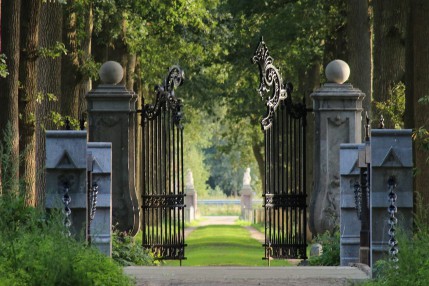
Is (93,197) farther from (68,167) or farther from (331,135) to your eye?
(331,135)

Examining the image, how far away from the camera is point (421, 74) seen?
22.3 m

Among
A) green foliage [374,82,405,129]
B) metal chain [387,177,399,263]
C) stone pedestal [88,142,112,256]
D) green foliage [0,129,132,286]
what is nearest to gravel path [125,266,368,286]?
metal chain [387,177,399,263]

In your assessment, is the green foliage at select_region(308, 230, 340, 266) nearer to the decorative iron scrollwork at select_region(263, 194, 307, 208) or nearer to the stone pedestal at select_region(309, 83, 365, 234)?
the stone pedestal at select_region(309, 83, 365, 234)

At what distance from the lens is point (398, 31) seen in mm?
24922

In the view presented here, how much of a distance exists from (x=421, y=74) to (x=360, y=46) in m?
4.85

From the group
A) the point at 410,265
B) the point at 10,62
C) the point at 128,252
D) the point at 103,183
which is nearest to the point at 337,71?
the point at 128,252

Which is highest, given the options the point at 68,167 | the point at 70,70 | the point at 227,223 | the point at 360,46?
the point at 360,46

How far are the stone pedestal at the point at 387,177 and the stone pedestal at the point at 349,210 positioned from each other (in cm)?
378

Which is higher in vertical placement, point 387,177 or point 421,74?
point 421,74

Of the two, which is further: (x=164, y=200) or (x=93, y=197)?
(x=164, y=200)

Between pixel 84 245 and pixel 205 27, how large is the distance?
23647 mm

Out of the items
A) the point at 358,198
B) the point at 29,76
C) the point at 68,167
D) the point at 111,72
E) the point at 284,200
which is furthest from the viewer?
the point at 29,76

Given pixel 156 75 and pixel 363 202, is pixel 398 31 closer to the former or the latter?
pixel 363 202

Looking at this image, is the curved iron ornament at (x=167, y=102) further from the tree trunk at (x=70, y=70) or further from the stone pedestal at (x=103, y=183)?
the stone pedestal at (x=103, y=183)
